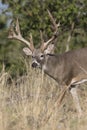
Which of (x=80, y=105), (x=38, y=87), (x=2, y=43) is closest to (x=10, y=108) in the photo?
(x=38, y=87)

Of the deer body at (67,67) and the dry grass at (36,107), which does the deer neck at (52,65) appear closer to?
the deer body at (67,67)

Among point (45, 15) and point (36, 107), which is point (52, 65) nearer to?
point (36, 107)

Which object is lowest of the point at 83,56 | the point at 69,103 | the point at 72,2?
the point at 69,103

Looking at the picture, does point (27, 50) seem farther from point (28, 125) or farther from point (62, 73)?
point (28, 125)

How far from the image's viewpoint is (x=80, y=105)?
11.1m

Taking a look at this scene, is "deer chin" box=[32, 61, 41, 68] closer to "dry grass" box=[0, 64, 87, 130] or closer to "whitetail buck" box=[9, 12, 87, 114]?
"whitetail buck" box=[9, 12, 87, 114]

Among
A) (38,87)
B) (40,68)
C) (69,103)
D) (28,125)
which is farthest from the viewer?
(40,68)

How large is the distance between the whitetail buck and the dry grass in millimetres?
245

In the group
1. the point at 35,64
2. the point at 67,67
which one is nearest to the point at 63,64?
the point at 67,67

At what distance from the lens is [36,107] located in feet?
30.7

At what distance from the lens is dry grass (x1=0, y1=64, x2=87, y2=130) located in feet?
27.5

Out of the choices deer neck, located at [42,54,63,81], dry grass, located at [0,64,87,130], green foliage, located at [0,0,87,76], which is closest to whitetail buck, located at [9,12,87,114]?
deer neck, located at [42,54,63,81]

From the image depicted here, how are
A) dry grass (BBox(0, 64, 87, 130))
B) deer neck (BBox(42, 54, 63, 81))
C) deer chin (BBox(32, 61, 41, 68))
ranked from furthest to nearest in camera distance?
deer neck (BBox(42, 54, 63, 81)), deer chin (BBox(32, 61, 41, 68)), dry grass (BBox(0, 64, 87, 130))

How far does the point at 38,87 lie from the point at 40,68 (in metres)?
1.68
